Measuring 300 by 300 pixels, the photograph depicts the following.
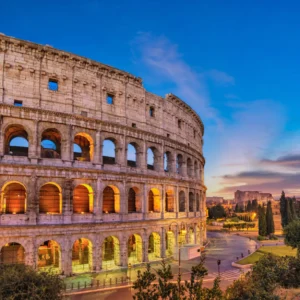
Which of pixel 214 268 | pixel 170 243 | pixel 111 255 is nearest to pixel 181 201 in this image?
pixel 170 243

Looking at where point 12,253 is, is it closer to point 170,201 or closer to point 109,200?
point 109,200

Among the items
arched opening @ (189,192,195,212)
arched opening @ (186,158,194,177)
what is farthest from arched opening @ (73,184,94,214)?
arched opening @ (186,158,194,177)

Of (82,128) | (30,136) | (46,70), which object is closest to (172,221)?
(82,128)

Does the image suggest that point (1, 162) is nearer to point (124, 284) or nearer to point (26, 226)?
point (26, 226)

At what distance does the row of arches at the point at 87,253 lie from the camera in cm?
2784

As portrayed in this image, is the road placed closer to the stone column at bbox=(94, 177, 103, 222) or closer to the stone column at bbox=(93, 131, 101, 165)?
the stone column at bbox=(94, 177, 103, 222)

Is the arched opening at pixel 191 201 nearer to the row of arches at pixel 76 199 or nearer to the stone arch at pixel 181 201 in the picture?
the stone arch at pixel 181 201

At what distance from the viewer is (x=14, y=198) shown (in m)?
29.1

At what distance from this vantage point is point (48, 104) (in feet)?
93.9

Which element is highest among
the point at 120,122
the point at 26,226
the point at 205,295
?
the point at 120,122

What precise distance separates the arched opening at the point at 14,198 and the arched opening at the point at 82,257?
6816 mm

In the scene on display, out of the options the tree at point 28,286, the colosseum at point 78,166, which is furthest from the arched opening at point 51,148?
the tree at point 28,286

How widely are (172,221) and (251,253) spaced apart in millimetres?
12223

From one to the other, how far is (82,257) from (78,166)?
9.42 m
